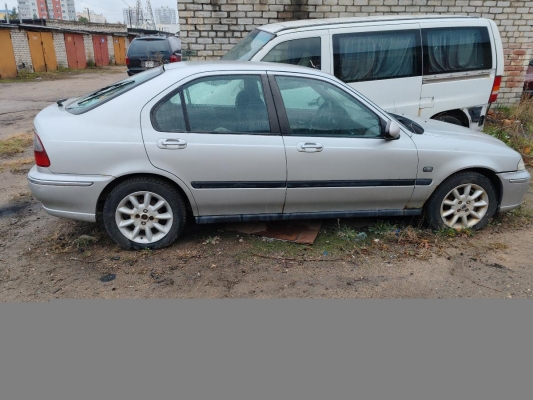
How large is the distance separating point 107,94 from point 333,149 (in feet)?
6.88

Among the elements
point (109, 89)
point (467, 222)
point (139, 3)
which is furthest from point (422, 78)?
point (139, 3)

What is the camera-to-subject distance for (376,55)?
6.30 meters

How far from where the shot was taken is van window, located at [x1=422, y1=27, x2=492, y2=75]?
6.46 m

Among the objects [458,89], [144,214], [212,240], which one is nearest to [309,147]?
[212,240]

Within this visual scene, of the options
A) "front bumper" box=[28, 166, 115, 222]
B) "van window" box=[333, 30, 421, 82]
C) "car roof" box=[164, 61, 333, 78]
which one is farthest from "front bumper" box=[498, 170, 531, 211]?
"front bumper" box=[28, 166, 115, 222]

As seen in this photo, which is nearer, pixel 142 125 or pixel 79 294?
pixel 79 294

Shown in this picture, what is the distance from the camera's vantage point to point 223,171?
3701 mm

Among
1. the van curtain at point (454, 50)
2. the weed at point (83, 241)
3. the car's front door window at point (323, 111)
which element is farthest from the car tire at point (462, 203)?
the weed at point (83, 241)

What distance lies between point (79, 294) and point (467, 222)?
3.61 meters

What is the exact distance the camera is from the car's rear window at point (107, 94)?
148 inches

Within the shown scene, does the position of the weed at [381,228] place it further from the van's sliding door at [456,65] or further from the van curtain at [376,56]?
the van's sliding door at [456,65]

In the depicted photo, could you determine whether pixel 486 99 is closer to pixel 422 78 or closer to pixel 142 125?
pixel 422 78

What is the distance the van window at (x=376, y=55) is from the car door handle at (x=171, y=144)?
3.38 metres

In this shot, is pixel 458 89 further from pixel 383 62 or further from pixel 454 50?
pixel 383 62
